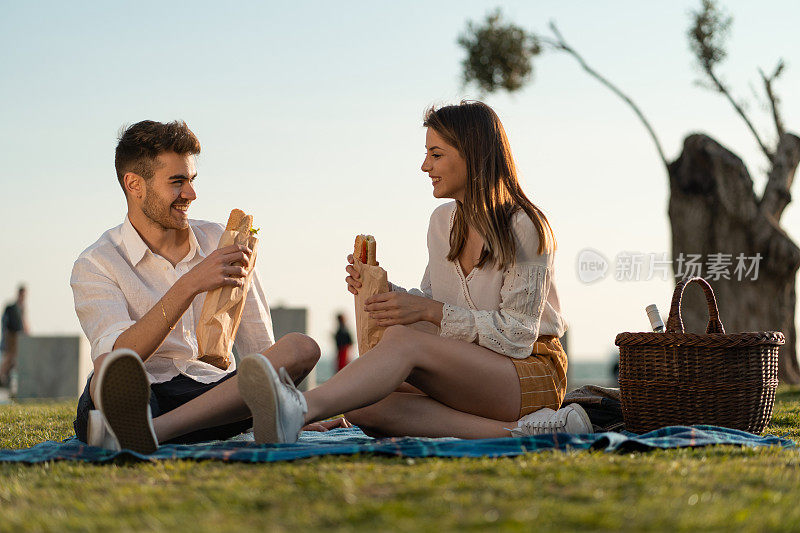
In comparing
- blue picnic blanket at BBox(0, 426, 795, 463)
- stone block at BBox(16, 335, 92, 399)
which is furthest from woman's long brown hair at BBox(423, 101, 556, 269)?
stone block at BBox(16, 335, 92, 399)

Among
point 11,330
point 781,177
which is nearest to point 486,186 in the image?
point 781,177

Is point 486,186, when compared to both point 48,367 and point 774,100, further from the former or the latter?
point 774,100

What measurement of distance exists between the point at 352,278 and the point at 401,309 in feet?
1.29

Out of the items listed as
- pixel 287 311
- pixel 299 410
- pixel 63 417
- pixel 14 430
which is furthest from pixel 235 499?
pixel 287 311

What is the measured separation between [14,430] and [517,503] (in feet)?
13.6

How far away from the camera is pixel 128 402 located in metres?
3.21

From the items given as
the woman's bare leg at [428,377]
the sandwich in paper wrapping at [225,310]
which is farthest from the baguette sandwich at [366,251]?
the woman's bare leg at [428,377]

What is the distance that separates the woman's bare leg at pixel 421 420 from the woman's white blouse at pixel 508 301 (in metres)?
0.33

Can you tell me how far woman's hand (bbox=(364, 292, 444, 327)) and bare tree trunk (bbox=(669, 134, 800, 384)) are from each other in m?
9.72

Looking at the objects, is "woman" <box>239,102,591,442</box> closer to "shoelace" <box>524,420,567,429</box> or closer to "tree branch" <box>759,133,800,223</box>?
"shoelace" <box>524,420,567,429</box>

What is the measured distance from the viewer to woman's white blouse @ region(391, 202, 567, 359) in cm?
387

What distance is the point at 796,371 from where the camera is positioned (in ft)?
42.9

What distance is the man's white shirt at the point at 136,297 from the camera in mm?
4043

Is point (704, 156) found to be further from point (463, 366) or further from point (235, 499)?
point (235, 499)
